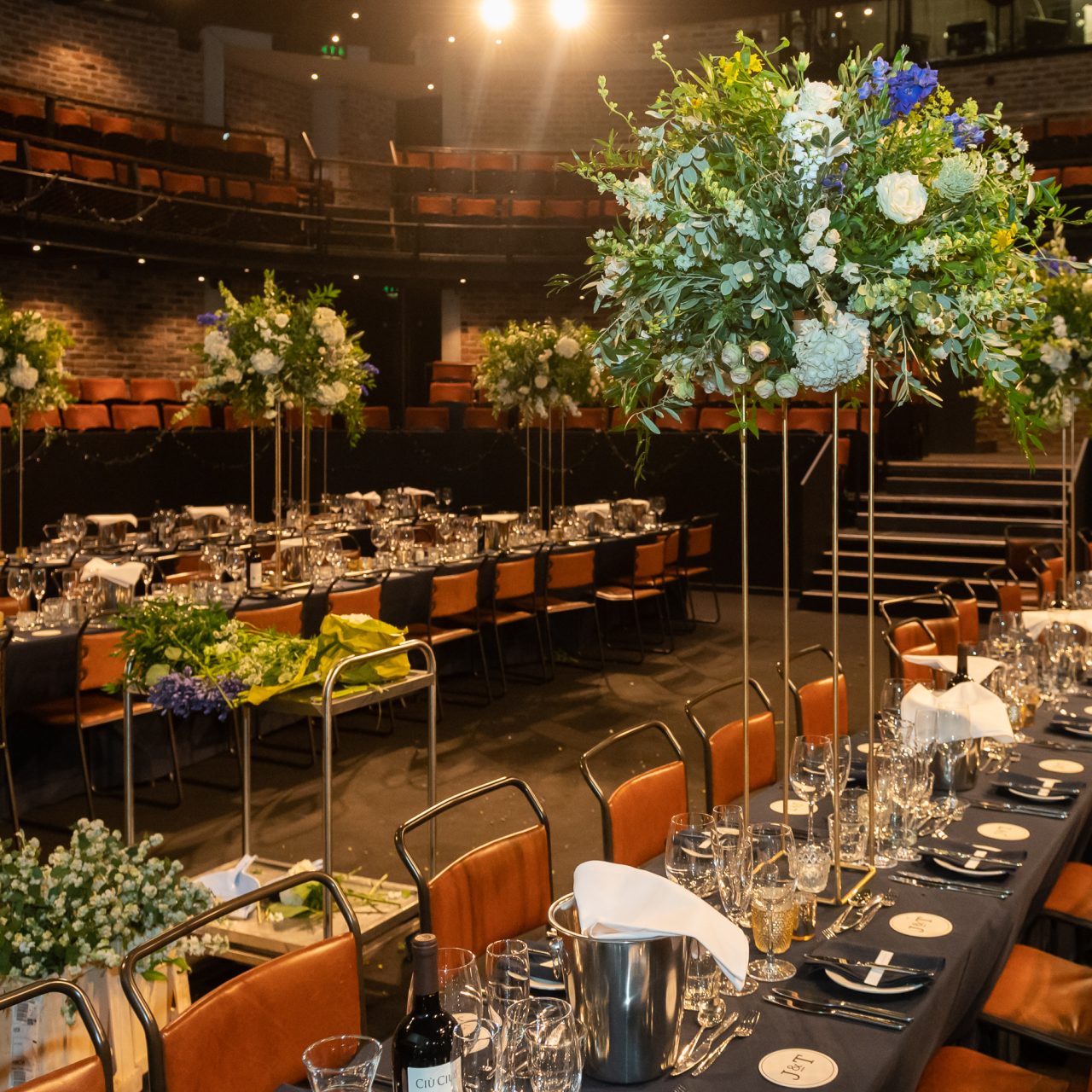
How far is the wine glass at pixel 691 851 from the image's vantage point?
2.45 metres

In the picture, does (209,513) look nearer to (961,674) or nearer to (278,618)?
(278,618)

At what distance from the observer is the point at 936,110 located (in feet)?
7.80

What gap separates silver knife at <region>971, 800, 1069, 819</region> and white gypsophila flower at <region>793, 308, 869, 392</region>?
5.02 ft

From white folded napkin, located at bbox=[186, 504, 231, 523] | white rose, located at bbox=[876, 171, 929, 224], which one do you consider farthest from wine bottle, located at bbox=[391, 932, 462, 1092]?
white folded napkin, located at bbox=[186, 504, 231, 523]

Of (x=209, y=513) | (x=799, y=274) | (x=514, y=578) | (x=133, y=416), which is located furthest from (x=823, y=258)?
(x=133, y=416)

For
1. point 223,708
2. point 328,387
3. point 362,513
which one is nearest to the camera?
point 223,708

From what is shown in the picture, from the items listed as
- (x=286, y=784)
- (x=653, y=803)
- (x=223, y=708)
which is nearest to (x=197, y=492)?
(x=286, y=784)

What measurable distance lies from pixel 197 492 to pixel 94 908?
1041 cm

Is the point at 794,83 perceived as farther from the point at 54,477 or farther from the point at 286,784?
the point at 54,477

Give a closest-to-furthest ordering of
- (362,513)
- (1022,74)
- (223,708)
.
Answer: (223,708) → (362,513) → (1022,74)

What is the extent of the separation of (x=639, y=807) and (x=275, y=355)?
4.02m

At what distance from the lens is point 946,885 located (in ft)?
8.97

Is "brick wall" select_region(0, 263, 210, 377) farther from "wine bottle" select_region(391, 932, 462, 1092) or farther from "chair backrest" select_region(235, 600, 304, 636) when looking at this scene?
"wine bottle" select_region(391, 932, 462, 1092)

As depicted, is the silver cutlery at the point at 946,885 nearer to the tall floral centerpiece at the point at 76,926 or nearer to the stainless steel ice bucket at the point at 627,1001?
the stainless steel ice bucket at the point at 627,1001
